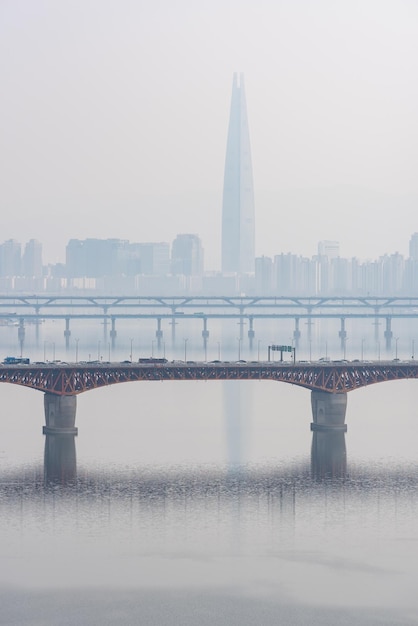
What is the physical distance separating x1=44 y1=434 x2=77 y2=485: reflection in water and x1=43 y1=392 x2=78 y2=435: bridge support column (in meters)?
0.83

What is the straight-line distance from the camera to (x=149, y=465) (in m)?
150

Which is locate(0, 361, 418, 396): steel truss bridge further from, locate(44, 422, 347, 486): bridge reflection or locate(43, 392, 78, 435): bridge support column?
locate(44, 422, 347, 486): bridge reflection

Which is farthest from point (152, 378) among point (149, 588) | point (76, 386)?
point (149, 588)

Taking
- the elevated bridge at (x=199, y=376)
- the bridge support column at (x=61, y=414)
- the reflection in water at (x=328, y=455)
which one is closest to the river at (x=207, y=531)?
the reflection in water at (x=328, y=455)

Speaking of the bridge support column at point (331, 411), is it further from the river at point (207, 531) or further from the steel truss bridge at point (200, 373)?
the river at point (207, 531)

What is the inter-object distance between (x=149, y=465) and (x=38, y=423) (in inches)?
1635

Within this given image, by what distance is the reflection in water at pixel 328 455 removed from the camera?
148125mm

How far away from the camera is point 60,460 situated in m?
153

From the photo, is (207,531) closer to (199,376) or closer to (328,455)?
(328,455)

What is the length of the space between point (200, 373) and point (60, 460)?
2650cm

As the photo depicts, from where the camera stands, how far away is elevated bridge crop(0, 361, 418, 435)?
549 ft

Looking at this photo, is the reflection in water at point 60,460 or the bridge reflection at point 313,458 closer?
the reflection in water at point 60,460

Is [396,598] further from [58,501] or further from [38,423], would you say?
[38,423]

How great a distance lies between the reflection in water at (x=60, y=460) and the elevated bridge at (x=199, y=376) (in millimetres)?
2750
